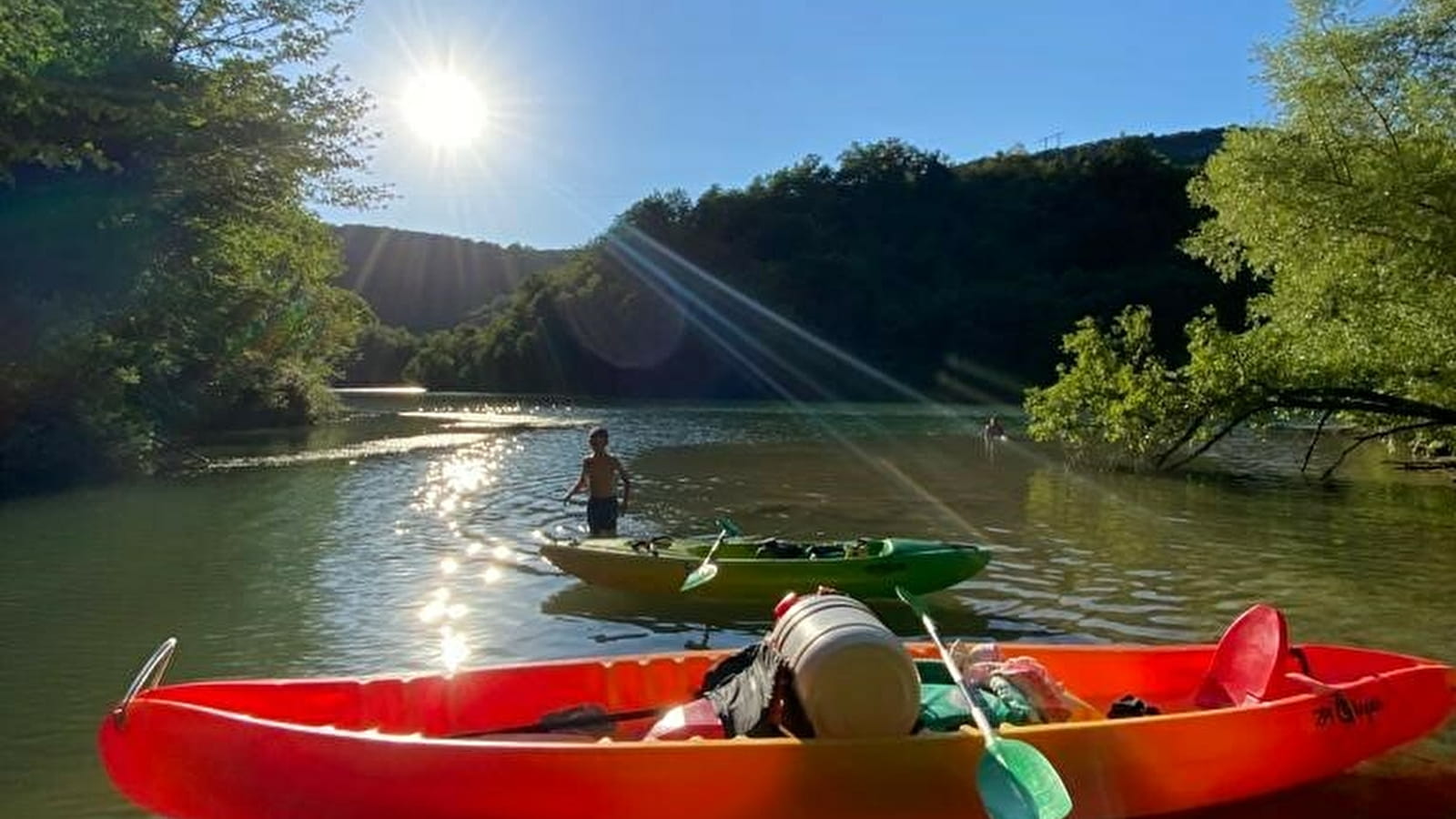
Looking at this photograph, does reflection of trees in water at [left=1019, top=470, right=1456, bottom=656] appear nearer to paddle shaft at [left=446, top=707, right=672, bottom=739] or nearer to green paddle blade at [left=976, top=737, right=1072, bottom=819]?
green paddle blade at [left=976, top=737, right=1072, bottom=819]

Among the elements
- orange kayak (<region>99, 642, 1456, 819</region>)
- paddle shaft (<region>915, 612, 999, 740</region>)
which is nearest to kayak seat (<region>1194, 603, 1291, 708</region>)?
orange kayak (<region>99, 642, 1456, 819</region>)

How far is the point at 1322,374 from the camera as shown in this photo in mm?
19875

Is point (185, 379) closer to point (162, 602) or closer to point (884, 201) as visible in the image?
point (162, 602)

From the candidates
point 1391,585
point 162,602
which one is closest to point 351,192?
point 162,602

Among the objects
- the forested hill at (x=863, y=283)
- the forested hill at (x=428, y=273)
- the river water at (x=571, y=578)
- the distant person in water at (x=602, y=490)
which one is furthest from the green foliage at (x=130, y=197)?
the forested hill at (x=428, y=273)

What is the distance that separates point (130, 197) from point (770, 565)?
20094 mm

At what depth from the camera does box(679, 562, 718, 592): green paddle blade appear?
10.1 metres

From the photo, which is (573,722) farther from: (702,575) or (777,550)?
(777,550)

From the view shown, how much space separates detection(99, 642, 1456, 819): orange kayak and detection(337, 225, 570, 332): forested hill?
141 meters

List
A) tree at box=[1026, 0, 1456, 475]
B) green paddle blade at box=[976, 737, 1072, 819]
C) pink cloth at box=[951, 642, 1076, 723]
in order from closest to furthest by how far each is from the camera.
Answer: green paddle blade at box=[976, 737, 1072, 819] < pink cloth at box=[951, 642, 1076, 723] < tree at box=[1026, 0, 1456, 475]

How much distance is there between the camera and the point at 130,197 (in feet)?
78.3

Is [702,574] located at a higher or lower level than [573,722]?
higher

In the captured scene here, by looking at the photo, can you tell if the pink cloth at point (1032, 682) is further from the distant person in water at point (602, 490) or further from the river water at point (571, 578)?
the distant person in water at point (602, 490)

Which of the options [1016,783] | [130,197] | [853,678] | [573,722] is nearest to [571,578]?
[573,722]
